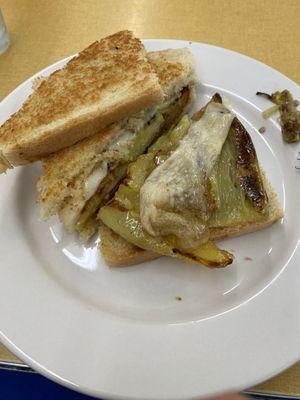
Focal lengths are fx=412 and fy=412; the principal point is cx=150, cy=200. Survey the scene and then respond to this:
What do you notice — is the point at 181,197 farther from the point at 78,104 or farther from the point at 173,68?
the point at 173,68

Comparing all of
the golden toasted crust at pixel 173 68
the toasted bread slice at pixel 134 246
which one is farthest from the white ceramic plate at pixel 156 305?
the golden toasted crust at pixel 173 68

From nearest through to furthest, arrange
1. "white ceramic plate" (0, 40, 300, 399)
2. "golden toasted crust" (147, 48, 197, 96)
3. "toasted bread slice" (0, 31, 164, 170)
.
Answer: "white ceramic plate" (0, 40, 300, 399) → "toasted bread slice" (0, 31, 164, 170) → "golden toasted crust" (147, 48, 197, 96)

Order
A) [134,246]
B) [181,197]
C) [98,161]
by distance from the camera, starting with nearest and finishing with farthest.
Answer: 1. [181,197]
2. [134,246]
3. [98,161]

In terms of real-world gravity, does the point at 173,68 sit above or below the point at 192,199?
above

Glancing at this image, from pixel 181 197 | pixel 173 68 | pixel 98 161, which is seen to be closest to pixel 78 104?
pixel 98 161

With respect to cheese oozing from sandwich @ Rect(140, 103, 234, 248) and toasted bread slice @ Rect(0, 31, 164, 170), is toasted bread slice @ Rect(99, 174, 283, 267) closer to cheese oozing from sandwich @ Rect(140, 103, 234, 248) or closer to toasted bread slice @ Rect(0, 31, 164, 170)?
cheese oozing from sandwich @ Rect(140, 103, 234, 248)

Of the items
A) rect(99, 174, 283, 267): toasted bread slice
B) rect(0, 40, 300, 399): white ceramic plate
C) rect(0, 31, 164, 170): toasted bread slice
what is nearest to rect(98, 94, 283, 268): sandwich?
rect(99, 174, 283, 267): toasted bread slice

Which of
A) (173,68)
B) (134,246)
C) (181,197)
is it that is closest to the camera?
(181,197)
